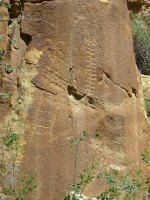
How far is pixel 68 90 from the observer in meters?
4.86

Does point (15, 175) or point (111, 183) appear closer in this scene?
point (111, 183)

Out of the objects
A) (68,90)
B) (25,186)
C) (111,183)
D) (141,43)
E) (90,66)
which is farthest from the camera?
(141,43)

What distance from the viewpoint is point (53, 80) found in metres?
4.80

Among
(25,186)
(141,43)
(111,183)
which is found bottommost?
(141,43)

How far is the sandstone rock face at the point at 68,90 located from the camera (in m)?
4.55

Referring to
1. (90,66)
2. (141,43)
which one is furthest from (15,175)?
(141,43)

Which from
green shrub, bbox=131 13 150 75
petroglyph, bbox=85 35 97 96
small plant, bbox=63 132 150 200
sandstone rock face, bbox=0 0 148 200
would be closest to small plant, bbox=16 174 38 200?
sandstone rock face, bbox=0 0 148 200

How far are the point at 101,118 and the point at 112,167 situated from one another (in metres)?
0.56

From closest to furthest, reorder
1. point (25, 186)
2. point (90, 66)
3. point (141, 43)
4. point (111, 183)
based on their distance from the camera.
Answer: point (111, 183), point (25, 186), point (90, 66), point (141, 43)

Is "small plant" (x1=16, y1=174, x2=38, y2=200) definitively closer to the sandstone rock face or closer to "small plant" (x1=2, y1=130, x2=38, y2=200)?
"small plant" (x1=2, y1=130, x2=38, y2=200)

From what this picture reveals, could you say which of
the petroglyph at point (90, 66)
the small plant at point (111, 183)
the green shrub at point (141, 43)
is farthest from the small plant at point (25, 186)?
the green shrub at point (141, 43)

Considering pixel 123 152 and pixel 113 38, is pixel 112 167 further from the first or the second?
pixel 113 38

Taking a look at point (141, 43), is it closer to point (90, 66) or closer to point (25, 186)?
point (90, 66)

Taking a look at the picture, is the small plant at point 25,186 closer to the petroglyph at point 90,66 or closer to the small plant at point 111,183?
the small plant at point 111,183
